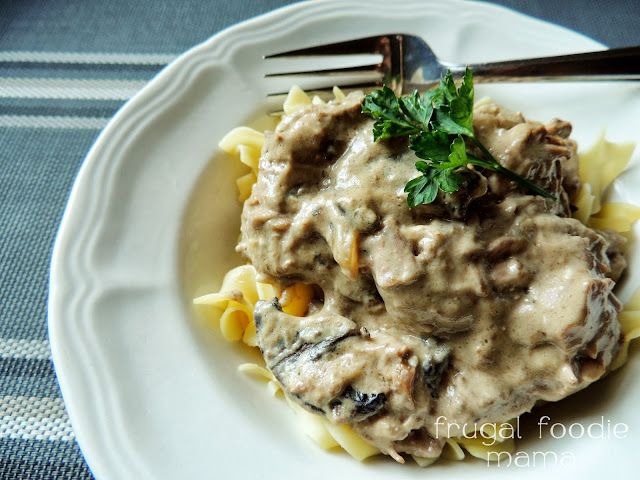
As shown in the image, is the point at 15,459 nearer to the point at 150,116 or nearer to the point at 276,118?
the point at 150,116

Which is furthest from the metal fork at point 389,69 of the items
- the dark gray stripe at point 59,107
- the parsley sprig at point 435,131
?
the dark gray stripe at point 59,107

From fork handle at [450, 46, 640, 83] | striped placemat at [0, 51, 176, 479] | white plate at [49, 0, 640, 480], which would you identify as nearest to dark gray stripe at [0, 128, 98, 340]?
striped placemat at [0, 51, 176, 479]

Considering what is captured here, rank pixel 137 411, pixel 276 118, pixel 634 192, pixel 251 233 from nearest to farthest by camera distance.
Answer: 1. pixel 137 411
2. pixel 251 233
3. pixel 634 192
4. pixel 276 118

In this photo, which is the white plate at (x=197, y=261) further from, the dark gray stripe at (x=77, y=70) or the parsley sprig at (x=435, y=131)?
the dark gray stripe at (x=77, y=70)

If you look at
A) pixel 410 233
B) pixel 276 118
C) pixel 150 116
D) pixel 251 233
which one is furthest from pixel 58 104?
pixel 410 233

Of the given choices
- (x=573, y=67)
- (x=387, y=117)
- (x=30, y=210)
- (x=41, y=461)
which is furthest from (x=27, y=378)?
(x=573, y=67)
